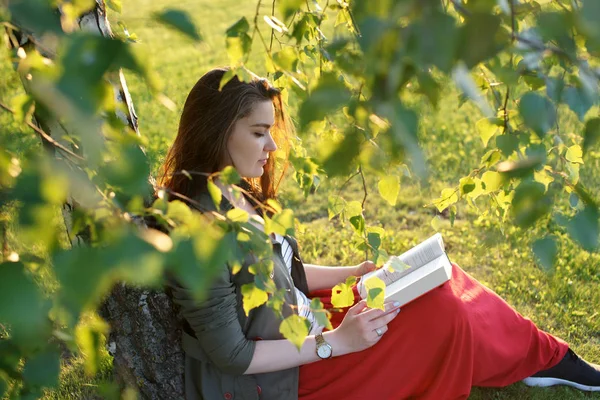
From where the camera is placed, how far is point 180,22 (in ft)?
2.80

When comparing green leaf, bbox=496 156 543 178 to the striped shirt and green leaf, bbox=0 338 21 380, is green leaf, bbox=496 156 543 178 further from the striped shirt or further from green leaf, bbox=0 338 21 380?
the striped shirt

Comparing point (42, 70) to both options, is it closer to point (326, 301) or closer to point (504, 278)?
point (326, 301)

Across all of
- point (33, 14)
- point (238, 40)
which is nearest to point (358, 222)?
point (238, 40)

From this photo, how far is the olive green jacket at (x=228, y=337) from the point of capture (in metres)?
2.03

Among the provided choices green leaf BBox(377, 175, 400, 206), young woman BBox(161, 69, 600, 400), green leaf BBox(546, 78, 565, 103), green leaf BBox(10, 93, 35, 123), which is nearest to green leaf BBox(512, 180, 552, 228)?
green leaf BBox(546, 78, 565, 103)

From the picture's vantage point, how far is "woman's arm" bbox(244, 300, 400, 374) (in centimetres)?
216

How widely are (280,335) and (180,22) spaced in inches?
59.5

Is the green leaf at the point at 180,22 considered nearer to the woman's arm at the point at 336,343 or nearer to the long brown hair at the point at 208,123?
the long brown hair at the point at 208,123

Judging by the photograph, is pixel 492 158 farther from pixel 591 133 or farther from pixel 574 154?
pixel 591 133

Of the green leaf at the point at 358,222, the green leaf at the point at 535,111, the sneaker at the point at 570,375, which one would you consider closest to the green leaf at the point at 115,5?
the green leaf at the point at 358,222

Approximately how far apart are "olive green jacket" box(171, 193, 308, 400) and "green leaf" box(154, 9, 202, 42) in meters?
1.17

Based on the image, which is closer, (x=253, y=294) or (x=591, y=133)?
(x=591, y=133)

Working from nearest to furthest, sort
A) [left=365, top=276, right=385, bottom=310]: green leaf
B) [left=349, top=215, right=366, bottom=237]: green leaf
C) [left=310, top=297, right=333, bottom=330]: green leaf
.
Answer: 1. [left=310, top=297, right=333, bottom=330]: green leaf
2. [left=365, top=276, right=385, bottom=310]: green leaf
3. [left=349, top=215, right=366, bottom=237]: green leaf

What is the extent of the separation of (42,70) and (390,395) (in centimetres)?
174
